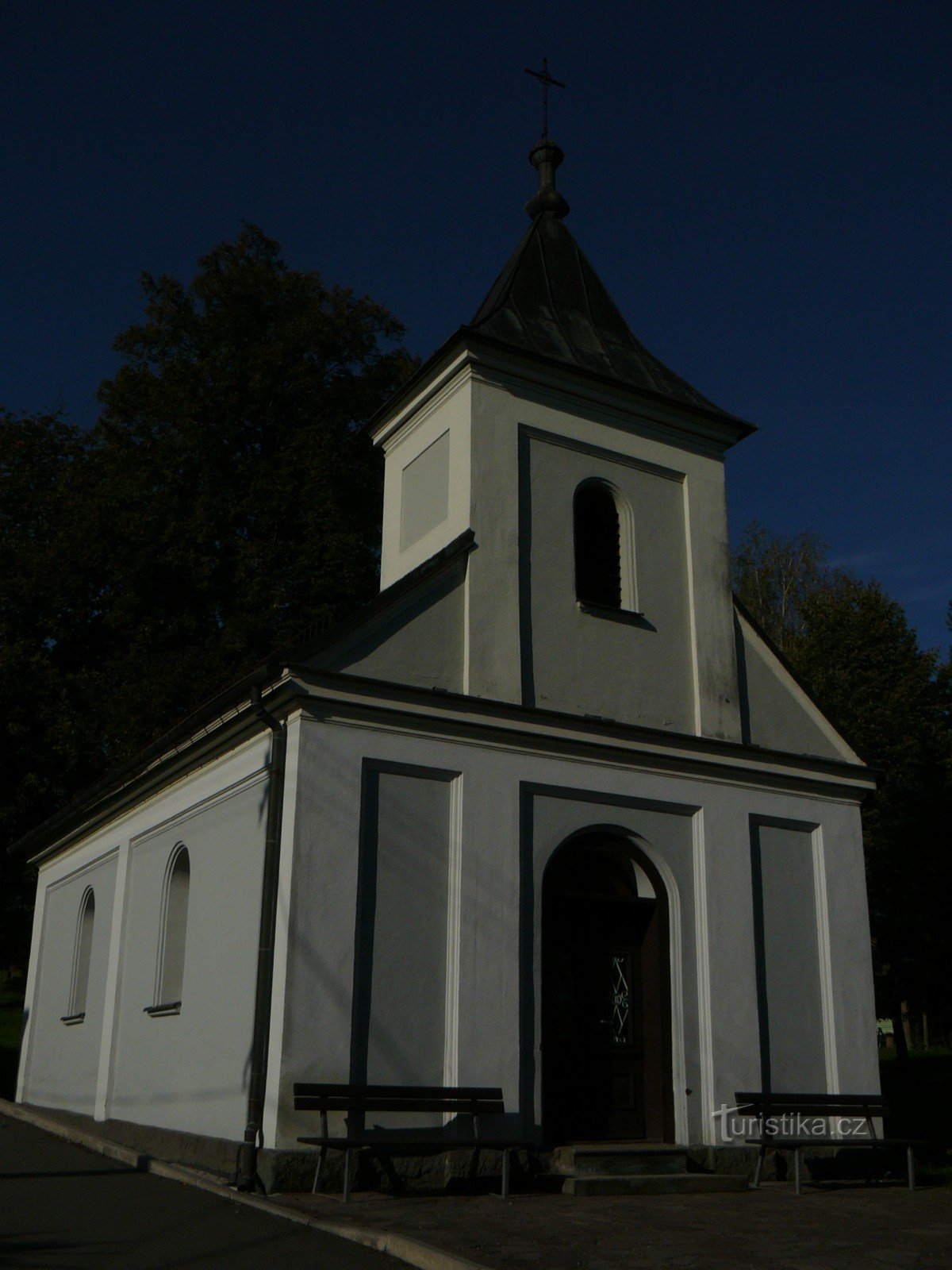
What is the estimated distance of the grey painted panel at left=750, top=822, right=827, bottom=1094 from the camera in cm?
1261

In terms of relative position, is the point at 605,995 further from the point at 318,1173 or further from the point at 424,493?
the point at 424,493

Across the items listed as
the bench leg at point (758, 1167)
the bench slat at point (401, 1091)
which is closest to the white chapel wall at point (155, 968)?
the bench slat at point (401, 1091)

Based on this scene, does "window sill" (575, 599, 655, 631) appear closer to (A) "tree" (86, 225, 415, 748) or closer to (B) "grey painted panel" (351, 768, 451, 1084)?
(B) "grey painted panel" (351, 768, 451, 1084)

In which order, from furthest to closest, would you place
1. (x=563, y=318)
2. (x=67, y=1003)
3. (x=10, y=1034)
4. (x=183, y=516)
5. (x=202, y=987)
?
(x=10, y=1034)
(x=183, y=516)
(x=67, y=1003)
(x=563, y=318)
(x=202, y=987)

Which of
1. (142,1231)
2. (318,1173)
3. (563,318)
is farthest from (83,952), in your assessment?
(563,318)

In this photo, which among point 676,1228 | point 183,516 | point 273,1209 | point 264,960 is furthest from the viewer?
point 183,516

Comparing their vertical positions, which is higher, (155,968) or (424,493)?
(424,493)

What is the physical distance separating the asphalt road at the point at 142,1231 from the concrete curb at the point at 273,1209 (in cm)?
9

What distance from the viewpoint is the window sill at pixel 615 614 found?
13008 mm

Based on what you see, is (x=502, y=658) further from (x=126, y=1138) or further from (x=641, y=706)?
(x=126, y=1138)

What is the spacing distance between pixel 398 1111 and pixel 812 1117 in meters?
4.78

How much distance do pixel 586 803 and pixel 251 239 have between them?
19.1 m

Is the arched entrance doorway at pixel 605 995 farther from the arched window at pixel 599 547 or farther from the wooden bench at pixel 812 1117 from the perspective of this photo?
the arched window at pixel 599 547

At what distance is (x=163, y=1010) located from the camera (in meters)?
13.0
